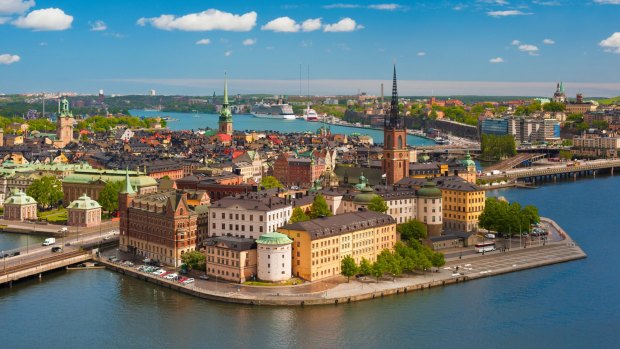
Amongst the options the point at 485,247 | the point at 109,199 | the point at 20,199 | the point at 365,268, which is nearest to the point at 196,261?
the point at 365,268

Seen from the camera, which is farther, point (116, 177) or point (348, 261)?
point (116, 177)

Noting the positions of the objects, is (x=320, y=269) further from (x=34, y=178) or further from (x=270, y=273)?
(x=34, y=178)

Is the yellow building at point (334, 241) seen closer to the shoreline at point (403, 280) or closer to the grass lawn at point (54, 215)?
the shoreline at point (403, 280)

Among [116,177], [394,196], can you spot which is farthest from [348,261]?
[116,177]

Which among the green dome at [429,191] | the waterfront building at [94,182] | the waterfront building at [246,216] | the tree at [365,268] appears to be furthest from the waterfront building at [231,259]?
the waterfront building at [94,182]

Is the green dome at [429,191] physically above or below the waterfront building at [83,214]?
above

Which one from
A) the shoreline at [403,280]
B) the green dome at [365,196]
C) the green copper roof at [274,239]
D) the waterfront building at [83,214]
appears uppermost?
the green dome at [365,196]

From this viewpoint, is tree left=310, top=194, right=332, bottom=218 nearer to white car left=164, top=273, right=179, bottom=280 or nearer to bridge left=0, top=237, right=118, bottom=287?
white car left=164, top=273, right=179, bottom=280
